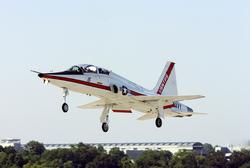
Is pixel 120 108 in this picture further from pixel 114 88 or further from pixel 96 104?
pixel 114 88

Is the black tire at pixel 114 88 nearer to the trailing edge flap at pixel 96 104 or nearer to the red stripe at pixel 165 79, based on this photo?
the trailing edge flap at pixel 96 104

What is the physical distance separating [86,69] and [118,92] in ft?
14.3

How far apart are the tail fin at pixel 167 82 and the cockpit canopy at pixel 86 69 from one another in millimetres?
14521

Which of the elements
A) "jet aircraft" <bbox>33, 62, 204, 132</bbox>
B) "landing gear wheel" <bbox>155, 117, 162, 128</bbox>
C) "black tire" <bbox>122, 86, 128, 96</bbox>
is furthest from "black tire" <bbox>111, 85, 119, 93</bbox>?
"landing gear wheel" <bbox>155, 117, 162, 128</bbox>

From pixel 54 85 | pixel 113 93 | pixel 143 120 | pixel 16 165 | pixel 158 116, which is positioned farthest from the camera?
pixel 16 165

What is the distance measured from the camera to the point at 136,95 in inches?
3039

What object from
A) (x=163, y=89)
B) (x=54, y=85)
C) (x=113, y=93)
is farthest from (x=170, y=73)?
(x=54, y=85)

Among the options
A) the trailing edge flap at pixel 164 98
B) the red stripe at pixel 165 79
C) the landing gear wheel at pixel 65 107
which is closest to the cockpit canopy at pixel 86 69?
the landing gear wheel at pixel 65 107

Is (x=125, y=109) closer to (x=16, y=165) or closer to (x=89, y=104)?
(x=89, y=104)

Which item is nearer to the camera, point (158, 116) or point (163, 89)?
point (158, 116)

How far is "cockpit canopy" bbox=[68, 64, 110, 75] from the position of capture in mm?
70375

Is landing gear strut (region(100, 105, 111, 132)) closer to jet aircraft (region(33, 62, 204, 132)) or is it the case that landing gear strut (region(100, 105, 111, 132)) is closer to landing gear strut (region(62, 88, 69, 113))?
jet aircraft (region(33, 62, 204, 132))

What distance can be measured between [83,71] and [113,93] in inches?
166

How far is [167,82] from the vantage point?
8794 cm
